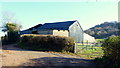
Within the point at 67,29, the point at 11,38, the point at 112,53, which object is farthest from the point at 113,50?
the point at 11,38

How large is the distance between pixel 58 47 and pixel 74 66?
6120 mm

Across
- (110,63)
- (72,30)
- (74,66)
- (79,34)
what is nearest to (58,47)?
(74,66)

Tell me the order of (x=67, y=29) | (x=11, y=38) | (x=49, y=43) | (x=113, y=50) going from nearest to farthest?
1. (x=113, y=50)
2. (x=49, y=43)
3. (x=67, y=29)
4. (x=11, y=38)

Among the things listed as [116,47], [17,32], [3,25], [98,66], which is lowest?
[98,66]

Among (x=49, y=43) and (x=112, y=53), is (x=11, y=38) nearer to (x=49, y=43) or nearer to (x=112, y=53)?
(x=49, y=43)

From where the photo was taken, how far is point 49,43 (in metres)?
13.0

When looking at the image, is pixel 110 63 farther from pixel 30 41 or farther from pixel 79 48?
pixel 30 41

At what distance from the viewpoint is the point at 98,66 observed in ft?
21.4

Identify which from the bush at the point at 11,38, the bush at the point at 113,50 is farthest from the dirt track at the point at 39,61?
the bush at the point at 11,38

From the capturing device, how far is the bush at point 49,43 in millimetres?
12228

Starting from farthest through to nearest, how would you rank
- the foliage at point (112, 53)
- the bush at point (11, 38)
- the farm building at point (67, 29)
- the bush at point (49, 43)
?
the bush at point (11, 38), the farm building at point (67, 29), the bush at point (49, 43), the foliage at point (112, 53)

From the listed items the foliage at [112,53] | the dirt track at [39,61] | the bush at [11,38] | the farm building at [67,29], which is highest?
the farm building at [67,29]

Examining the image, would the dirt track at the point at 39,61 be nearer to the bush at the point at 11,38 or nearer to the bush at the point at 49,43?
the bush at the point at 49,43

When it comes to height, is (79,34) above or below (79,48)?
above
